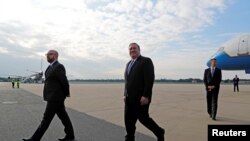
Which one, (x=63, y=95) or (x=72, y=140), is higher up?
(x=63, y=95)

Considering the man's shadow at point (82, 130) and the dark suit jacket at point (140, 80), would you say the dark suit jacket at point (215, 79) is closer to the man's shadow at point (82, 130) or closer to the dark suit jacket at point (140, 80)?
the man's shadow at point (82, 130)

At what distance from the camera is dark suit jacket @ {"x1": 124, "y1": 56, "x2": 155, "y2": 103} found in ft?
21.9

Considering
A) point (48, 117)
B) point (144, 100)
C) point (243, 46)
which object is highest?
point (243, 46)

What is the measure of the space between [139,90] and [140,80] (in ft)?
0.59

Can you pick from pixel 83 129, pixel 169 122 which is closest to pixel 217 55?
pixel 169 122

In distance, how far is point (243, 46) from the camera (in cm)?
2833

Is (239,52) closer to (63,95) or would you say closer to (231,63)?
(231,63)

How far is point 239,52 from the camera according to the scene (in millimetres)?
28703

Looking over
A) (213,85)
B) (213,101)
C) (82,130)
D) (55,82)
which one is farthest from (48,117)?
(213,85)

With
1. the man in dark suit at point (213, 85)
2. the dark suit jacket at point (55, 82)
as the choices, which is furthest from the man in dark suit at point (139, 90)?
the man in dark suit at point (213, 85)

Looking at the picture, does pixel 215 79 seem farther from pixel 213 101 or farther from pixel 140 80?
pixel 140 80

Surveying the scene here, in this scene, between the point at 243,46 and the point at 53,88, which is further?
the point at 243,46

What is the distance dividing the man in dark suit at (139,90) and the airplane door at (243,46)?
23001 millimetres

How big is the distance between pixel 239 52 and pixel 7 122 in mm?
21815
